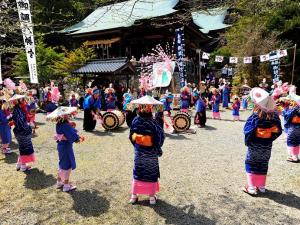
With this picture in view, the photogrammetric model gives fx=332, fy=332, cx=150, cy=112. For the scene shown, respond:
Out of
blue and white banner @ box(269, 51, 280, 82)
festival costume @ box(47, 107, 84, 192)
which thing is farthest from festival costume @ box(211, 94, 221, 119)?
festival costume @ box(47, 107, 84, 192)

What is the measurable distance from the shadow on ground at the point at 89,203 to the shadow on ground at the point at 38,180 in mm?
822

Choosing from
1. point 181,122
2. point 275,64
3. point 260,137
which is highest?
point 275,64

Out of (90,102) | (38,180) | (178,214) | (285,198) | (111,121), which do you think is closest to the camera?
(178,214)

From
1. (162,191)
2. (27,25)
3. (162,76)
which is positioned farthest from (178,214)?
(162,76)

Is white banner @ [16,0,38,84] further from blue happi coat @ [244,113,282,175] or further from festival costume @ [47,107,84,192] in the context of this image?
blue happi coat @ [244,113,282,175]

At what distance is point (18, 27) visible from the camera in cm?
632

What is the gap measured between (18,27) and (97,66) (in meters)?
14.9

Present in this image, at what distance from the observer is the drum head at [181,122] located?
11.9 metres

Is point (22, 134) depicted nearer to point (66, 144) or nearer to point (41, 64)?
point (66, 144)

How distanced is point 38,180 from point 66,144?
1331 millimetres

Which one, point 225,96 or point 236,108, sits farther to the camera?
point 225,96

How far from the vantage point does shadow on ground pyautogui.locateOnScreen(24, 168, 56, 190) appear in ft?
21.9

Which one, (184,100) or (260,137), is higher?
(260,137)

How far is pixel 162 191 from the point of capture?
6277 millimetres
